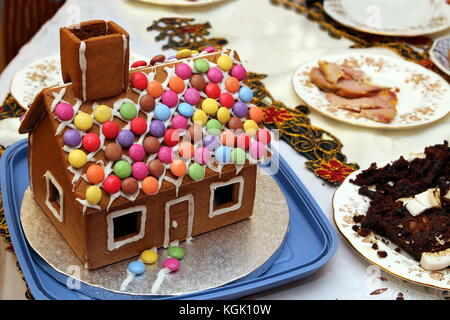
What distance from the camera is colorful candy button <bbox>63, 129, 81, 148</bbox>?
1.05m

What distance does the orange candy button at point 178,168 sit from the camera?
1105mm

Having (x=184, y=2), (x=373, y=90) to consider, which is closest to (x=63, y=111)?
(x=373, y=90)

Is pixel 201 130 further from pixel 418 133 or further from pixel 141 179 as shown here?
pixel 418 133

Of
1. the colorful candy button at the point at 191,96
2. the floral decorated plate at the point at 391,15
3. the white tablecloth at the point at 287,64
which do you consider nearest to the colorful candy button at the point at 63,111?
the colorful candy button at the point at 191,96

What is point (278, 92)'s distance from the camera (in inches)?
69.3

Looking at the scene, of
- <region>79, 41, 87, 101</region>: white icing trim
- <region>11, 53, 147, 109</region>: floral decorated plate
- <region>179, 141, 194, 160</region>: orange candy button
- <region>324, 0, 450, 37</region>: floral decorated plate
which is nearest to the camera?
<region>79, 41, 87, 101</region>: white icing trim

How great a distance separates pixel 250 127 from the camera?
1194mm

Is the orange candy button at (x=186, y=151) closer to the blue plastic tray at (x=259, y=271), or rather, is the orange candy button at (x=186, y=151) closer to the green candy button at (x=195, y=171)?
the green candy button at (x=195, y=171)

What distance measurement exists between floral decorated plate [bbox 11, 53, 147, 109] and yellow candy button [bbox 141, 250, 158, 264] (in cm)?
59

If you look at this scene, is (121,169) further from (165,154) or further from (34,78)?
(34,78)

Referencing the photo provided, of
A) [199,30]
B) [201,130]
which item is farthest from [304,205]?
[199,30]

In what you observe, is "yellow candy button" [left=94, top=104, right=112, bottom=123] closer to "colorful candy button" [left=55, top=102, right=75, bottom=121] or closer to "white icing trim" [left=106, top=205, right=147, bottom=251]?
"colorful candy button" [left=55, top=102, right=75, bottom=121]

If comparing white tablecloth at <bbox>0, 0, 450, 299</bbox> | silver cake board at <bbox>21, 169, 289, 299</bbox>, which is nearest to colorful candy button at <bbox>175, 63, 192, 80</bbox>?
silver cake board at <bbox>21, 169, 289, 299</bbox>

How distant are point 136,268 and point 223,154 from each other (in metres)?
0.26
